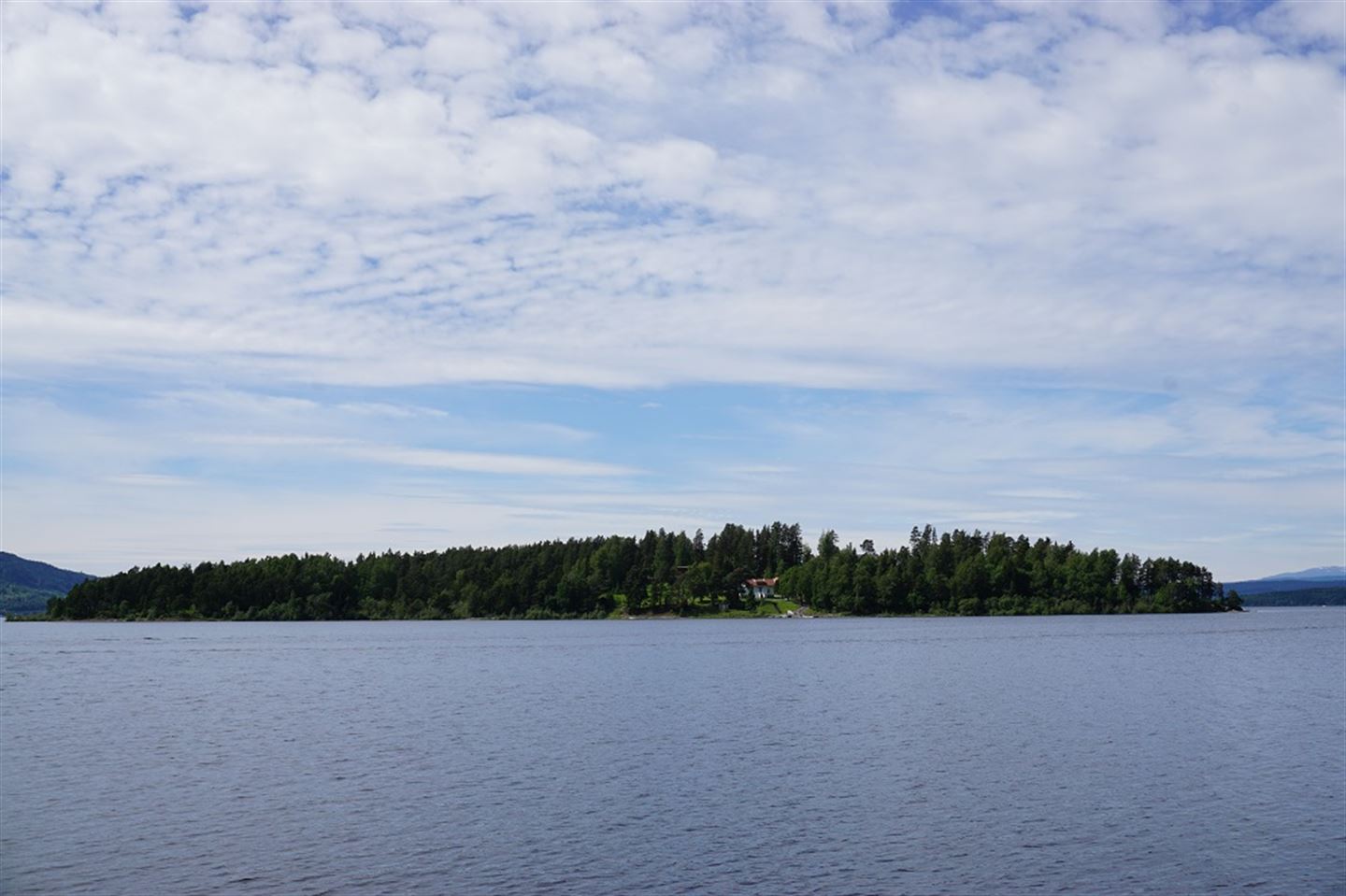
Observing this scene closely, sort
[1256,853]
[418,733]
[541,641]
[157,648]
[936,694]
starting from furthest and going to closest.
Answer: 1. [541,641]
2. [157,648]
3. [936,694]
4. [418,733]
5. [1256,853]

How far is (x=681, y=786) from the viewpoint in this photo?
50.3 metres

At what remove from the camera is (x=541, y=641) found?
604 feet

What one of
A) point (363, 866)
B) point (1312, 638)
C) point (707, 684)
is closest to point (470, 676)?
point (707, 684)

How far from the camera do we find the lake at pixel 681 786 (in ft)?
120

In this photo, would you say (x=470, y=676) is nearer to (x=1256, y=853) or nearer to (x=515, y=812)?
(x=515, y=812)

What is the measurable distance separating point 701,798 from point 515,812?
8204 millimetres

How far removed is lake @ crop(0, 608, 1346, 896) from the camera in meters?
36.6

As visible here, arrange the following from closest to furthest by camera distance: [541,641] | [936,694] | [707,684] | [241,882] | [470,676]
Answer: [241,882]
[936,694]
[707,684]
[470,676]
[541,641]

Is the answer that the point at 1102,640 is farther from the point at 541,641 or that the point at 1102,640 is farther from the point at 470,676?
the point at 470,676

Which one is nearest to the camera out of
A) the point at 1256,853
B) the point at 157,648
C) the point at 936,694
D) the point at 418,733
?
the point at 1256,853

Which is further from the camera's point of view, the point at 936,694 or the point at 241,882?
the point at 936,694

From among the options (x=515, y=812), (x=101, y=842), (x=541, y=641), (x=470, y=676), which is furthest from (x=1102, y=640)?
(x=101, y=842)

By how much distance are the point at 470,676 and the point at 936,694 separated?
4879 centimetres

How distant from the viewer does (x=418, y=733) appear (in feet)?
224
